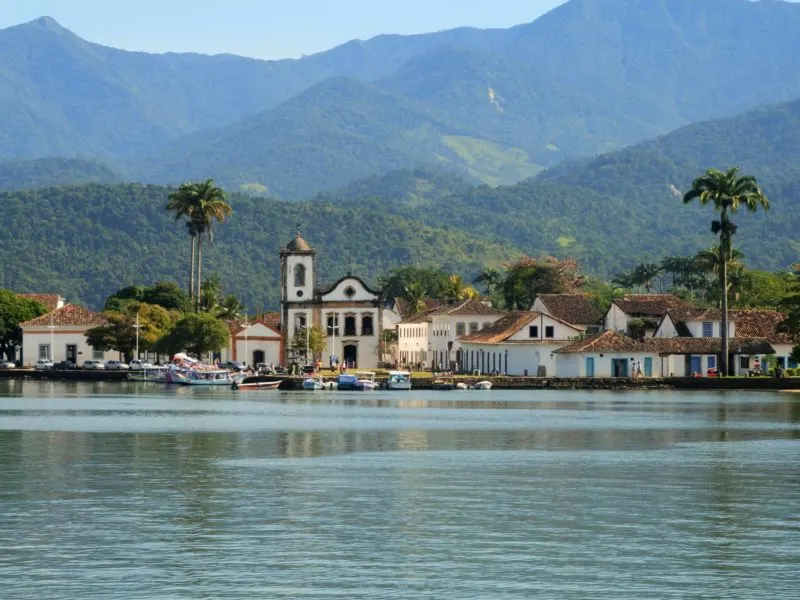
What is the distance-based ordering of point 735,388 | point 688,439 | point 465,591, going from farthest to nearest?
point 735,388, point 688,439, point 465,591

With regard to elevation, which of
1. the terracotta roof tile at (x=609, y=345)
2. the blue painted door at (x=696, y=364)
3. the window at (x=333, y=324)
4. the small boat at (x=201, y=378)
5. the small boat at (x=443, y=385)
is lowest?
the small boat at (x=443, y=385)

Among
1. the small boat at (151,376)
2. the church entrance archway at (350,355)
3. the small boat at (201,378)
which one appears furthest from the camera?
the church entrance archway at (350,355)

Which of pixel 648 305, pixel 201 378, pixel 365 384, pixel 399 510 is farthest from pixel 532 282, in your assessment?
pixel 399 510

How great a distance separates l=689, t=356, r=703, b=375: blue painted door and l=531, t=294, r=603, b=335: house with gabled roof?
15.0 meters

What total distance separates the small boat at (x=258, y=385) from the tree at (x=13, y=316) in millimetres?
39329

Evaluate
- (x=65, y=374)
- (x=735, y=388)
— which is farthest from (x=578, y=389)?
(x=65, y=374)

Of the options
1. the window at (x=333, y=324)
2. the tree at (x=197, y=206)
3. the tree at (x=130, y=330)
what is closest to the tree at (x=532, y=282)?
the window at (x=333, y=324)

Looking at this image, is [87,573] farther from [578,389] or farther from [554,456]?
[578,389]

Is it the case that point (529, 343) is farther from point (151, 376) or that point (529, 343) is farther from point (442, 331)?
point (151, 376)

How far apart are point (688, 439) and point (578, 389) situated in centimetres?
5529

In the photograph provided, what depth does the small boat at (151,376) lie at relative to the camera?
139875 millimetres

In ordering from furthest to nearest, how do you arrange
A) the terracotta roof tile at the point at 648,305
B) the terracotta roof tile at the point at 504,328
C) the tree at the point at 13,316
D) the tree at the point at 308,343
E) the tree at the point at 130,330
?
the tree at the point at 13,316
the tree at the point at 130,330
the tree at the point at 308,343
the terracotta roof tile at the point at 648,305
the terracotta roof tile at the point at 504,328

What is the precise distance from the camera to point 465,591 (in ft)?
92.8

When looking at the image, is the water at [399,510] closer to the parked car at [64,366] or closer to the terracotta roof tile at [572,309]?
the terracotta roof tile at [572,309]
